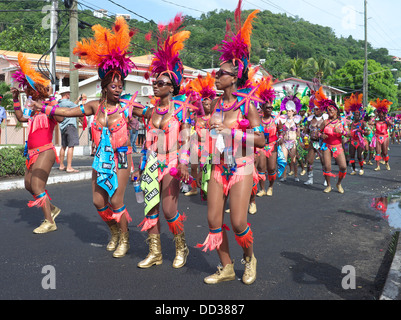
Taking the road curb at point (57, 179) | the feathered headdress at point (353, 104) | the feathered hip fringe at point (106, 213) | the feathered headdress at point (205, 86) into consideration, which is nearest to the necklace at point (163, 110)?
the feathered hip fringe at point (106, 213)

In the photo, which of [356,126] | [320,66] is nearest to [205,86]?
[356,126]

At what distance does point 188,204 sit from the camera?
8.11 metres

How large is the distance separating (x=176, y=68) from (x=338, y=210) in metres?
4.62

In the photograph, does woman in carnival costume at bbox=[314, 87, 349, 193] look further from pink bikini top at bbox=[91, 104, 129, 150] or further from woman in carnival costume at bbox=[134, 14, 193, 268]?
pink bikini top at bbox=[91, 104, 129, 150]

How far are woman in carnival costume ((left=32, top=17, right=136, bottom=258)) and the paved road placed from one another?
2.16ft

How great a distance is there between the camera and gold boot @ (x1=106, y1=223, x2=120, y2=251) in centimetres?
509

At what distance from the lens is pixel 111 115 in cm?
481

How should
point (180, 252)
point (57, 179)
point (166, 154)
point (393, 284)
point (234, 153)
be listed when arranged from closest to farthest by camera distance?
point (393, 284) < point (234, 153) < point (166, 154) < point (180, 252) < point (57, 179)

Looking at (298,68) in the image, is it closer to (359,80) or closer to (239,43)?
(359,80)

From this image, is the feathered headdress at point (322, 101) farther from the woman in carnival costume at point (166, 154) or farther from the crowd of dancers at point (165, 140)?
the woman in carnival costume at point (166, 154)

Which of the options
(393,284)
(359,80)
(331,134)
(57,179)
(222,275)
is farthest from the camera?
(359,80)

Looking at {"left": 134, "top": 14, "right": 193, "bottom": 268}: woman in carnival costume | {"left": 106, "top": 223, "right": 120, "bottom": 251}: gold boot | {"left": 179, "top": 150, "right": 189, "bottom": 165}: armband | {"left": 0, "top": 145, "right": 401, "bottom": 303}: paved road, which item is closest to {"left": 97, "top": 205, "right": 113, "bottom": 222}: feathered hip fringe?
{"left": 106, "top": 223, "right": 120, "bottom": 251}: gold boot

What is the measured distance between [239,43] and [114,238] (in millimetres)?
2791
